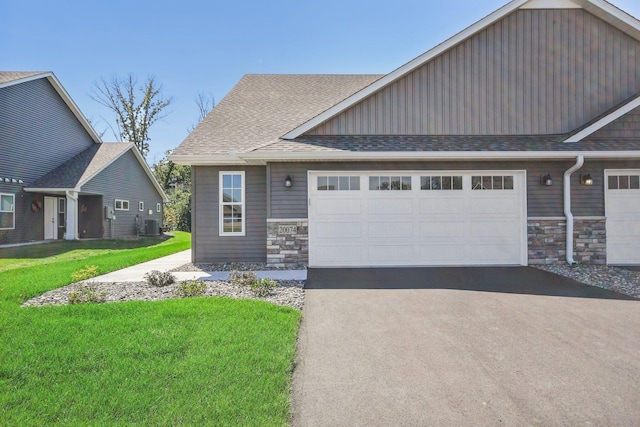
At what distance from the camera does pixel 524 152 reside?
7309 millimetres

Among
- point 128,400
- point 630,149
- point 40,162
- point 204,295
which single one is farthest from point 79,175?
point 630,149

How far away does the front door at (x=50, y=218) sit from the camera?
15102 mm

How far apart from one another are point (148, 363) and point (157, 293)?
9.34 ft

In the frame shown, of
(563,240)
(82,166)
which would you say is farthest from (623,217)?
(82,166)

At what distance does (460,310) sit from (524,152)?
4.57m

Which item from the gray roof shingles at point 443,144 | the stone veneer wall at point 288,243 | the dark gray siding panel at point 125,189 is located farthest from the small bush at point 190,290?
the dark gray siding panel at point 125,189

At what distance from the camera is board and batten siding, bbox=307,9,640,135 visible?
324 inches

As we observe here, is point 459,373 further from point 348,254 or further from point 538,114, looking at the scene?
point 538,114

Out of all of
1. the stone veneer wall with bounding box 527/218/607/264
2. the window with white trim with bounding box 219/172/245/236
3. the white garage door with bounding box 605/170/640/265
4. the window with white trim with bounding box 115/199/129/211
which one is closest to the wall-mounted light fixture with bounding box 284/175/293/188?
the window with white trim with bounding box 219/172/245/236

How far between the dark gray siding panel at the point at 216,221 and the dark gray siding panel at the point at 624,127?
27.4ft

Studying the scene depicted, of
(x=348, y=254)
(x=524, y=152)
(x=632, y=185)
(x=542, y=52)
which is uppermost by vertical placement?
(x=542, y=52)

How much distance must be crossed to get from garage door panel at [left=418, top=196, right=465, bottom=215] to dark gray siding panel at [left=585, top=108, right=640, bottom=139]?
11.8 feet

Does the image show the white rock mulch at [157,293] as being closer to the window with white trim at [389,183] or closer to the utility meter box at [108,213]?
the window with white trim at [389,183]

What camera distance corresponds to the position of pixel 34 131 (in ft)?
47.2
